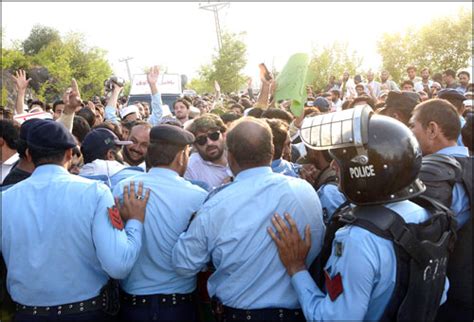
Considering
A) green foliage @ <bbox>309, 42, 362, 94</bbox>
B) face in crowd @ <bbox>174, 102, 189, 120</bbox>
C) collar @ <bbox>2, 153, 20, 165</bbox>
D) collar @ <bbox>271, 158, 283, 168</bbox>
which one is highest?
collar @ <bbox>2, 153, 20, 165</bbox>

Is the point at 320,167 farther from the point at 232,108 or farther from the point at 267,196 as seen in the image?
the point at 232,108

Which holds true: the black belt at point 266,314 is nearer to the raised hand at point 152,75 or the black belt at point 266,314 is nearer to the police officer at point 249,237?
the police officer at point 249,237

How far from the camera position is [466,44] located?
86.6ft

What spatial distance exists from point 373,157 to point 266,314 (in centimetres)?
106

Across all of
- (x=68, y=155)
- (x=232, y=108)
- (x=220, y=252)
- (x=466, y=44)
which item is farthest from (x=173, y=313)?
(x=466, y=44)

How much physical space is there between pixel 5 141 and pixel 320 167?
2688 mm

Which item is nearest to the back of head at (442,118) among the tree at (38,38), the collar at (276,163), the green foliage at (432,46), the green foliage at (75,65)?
the collar at (276,163)

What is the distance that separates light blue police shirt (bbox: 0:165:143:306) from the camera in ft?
8.79

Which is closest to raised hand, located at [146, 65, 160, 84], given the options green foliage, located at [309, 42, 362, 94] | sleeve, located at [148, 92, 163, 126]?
sleeve, located at [148, 92, 163, 126]

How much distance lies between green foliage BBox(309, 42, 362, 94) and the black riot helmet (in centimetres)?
2417

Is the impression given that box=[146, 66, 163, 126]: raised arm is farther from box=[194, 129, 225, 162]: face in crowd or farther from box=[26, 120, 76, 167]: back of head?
box=[26, 120, 76, 167]: back of head

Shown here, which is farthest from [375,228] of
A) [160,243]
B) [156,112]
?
[156,112]

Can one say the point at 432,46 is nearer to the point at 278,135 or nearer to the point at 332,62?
the point at 332,62

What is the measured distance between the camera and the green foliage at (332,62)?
88.4 feet
